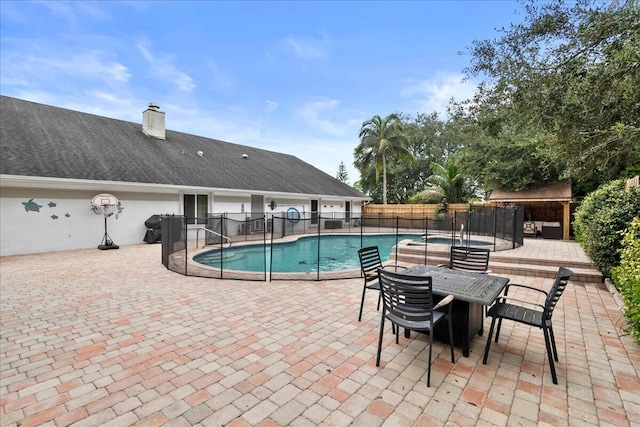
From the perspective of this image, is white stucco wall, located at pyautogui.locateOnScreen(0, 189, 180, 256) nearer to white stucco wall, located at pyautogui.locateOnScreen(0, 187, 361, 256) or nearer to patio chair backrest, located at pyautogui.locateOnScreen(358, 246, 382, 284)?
white stucco wall, located at pyautogui.locateOnScreen(0, 187, 361, 256)

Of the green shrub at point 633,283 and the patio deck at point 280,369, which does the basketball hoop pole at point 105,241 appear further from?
the green shrub at point 633,283

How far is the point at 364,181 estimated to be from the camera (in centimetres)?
3127

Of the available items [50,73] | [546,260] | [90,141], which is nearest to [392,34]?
[546,260]

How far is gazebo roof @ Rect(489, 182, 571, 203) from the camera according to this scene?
13.2m

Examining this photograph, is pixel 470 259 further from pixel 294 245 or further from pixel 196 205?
pixel 196 205

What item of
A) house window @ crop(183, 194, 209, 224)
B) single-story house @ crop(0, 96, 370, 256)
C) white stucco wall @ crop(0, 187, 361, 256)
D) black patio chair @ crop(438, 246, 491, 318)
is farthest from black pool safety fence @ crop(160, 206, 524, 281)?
black patio chair @ crop(438, 246, 491, 318)

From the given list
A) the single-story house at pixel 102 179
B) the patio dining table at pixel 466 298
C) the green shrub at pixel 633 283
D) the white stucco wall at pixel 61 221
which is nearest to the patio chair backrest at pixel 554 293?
the patio dining table at pixel 466 298

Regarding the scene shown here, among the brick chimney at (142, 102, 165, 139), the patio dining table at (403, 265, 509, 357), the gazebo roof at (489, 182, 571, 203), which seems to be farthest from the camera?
the brick chimney at (142, 102, 165, 139)

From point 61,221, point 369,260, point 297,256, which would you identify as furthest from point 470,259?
point 61,221

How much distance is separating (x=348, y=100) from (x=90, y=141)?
1530cm

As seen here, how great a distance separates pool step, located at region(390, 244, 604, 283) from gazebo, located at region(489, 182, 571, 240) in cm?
745

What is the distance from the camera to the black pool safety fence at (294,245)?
22.9 ft

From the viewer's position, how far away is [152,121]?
51.4 ft

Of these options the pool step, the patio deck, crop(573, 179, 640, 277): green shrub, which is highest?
crop(573, 179, 640, 277): green shrub
